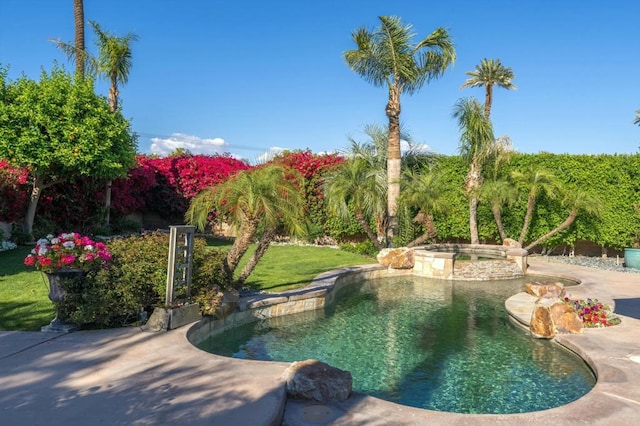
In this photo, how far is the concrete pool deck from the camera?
3.56 m

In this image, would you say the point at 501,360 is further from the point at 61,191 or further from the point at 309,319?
the point at 61,191

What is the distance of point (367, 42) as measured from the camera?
15.3 metres

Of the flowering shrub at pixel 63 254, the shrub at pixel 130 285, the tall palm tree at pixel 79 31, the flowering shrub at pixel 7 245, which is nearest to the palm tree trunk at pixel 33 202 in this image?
the flowering shrub at pixel 7 245

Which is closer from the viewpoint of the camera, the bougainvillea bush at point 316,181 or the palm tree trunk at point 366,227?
the palm tree trunk at point 366,227

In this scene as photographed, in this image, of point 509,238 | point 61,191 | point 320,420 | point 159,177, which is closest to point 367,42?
point 509,238

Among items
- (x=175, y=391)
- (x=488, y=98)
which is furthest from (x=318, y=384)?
(x=488, y=98)

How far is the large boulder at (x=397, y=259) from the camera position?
43.6ft

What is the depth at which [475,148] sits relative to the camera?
16094 millimetres

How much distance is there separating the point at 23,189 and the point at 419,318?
12.2 metres

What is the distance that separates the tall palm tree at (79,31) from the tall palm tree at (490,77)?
17.3 metres

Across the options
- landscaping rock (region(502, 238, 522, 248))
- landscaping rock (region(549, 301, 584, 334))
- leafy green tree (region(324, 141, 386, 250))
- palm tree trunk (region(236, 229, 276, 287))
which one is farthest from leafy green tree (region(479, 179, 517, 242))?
palm tree trunk (region(236, 229, 276, 287))

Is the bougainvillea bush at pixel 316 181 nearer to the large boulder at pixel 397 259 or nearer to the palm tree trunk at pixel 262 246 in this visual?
the large boulder at pixel 397 259

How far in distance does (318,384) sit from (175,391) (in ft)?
4.07

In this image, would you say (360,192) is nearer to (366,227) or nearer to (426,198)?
(366,227)
